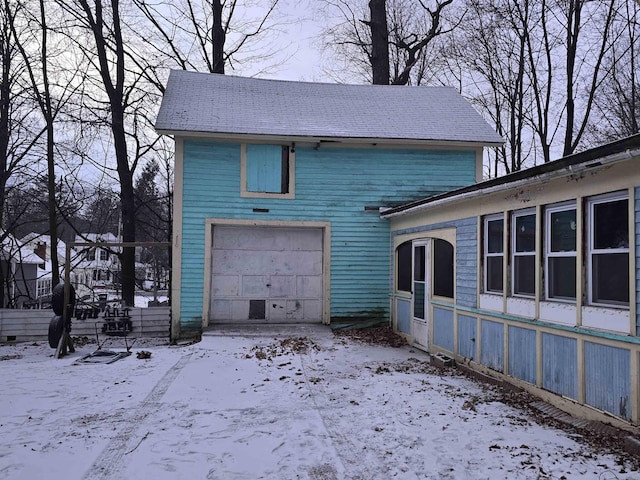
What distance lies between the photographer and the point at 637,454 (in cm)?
399

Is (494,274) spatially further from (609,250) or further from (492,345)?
(609,250)

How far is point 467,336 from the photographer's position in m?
7.71

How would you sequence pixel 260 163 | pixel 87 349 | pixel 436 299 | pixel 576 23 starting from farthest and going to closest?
pixel 576 23
pixel 260 163
pixel 87 349
pixel 436 299

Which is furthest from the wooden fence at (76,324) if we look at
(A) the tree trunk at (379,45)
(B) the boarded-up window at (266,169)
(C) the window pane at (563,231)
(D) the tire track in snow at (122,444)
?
(A) the tree trunk at (379,45)

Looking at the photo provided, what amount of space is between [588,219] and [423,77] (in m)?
19.3

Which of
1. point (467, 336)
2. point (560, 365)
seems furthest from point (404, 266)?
point (560, 365)

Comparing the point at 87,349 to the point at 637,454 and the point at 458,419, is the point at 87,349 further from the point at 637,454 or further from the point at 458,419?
the point at 637,454

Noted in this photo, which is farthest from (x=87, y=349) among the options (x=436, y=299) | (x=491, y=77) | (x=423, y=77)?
(x=423, y=77)

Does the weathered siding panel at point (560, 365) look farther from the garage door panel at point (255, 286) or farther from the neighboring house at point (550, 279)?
the garage door panel at point (255, 286)

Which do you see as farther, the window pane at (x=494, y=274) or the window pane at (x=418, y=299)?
the window pane at (x=418, y=299)

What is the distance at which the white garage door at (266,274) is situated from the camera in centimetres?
1117

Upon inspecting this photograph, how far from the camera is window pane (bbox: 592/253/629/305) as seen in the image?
15.5 feet

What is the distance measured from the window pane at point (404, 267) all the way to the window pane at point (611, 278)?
17.6 ft

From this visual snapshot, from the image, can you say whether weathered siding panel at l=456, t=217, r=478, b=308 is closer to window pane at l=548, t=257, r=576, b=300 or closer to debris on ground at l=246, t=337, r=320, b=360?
window pane at l=548, t=257, r=576, b=300
